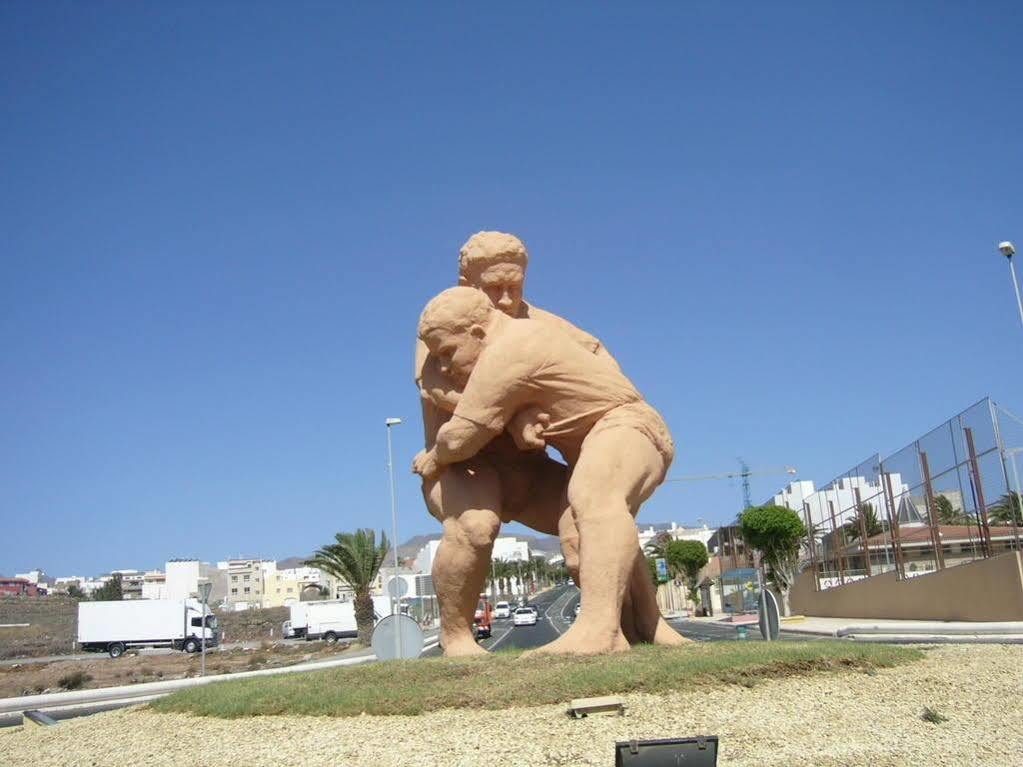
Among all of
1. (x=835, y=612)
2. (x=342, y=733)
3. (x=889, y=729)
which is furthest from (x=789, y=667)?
(x=835, y=612)

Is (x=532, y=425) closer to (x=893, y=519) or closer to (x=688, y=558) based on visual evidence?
(x=893, y=519)

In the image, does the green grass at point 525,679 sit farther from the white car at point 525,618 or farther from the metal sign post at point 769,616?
the white car at point 525,618

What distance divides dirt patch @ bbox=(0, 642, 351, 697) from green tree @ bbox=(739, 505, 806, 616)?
1697cm

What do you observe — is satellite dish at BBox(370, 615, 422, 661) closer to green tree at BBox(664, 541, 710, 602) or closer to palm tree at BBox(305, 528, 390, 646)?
palm tree at BBox(305, 528, 390, 646)

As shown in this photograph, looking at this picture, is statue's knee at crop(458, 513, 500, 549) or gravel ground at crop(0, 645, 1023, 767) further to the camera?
statue's knee at crop(458, 513, 500, 549)

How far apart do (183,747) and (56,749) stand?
4.71 ft

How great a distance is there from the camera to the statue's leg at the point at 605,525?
8.66m

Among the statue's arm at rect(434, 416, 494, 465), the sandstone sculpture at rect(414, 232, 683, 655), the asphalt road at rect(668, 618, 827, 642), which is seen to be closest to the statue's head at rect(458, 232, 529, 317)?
the sandstone sculpture at rect(414, 232, 683, 655)

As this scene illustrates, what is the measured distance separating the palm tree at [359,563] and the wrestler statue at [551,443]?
28.6m

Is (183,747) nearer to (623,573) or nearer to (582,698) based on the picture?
(582,698)

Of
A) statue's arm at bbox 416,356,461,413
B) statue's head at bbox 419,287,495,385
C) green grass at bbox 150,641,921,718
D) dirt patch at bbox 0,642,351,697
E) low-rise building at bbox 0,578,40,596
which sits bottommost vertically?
dirt patch at bbox 0,642,351,697

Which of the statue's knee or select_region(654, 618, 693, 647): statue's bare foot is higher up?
the statue's knee

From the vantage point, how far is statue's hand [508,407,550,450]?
9961 mm

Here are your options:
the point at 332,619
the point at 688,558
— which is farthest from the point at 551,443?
the point at 688,558
